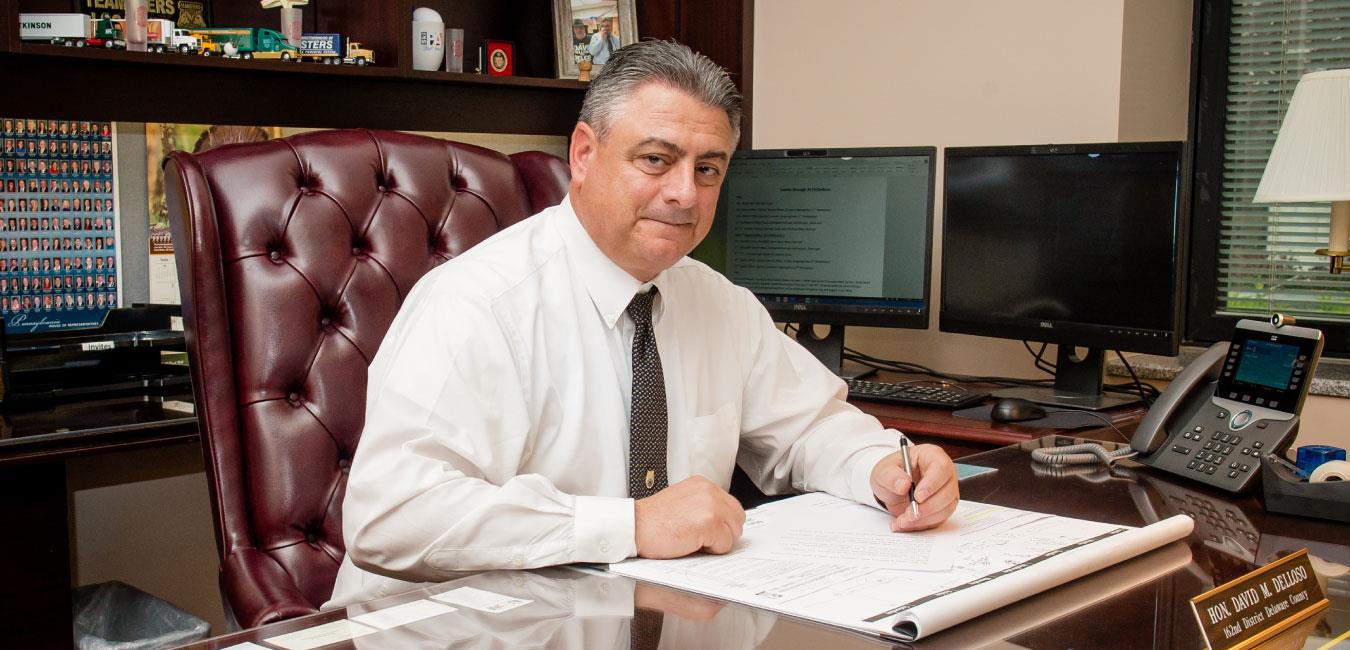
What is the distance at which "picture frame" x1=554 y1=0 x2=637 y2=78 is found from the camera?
2.96 meters

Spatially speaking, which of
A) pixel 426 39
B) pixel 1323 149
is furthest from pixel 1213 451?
pixel 426 39

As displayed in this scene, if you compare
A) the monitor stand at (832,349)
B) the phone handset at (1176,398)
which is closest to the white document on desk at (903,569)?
the phone handset at (1176,398)

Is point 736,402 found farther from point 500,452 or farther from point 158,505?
point 158,505

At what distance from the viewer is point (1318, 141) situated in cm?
176

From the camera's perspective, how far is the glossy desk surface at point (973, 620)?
90 cm

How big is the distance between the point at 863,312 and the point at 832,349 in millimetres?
134

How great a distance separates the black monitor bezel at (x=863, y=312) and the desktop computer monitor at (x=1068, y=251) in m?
0.05

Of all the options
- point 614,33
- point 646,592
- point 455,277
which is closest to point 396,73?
point 614,33

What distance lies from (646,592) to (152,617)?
1751 millimetres

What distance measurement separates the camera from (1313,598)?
0.99 metres

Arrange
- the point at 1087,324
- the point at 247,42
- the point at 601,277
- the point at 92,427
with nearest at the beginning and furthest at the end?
1. the point at 601,277
2. the point at 92,427
3. the point at 1087,324
4. the point at 247,42

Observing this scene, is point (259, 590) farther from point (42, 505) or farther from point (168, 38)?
point (168, 38)

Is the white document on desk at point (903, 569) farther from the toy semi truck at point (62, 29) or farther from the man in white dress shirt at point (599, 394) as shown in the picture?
the toy semi truck at point (62, 29)

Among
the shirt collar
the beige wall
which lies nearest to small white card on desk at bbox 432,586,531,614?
the shirt collar
